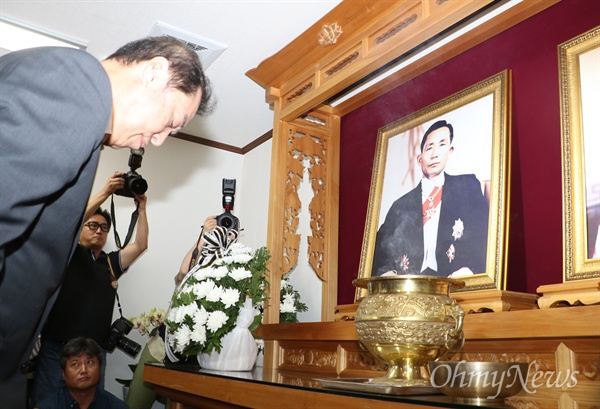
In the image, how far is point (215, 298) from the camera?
2363 mm

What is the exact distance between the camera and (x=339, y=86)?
2.49m

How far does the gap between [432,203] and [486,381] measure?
108 cm

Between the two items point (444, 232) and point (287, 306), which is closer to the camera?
point (444, 232)

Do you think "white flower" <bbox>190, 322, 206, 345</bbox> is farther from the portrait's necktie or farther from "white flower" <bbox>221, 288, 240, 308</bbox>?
the portrait's necktie

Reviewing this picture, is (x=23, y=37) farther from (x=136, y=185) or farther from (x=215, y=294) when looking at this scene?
(x=215, y=294)

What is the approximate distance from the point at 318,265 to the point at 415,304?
143 cm

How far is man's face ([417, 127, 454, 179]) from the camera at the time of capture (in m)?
2.22

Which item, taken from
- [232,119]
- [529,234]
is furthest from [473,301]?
[232,119]

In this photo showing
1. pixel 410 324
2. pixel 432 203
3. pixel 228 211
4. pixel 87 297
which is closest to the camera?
pixel 410 324

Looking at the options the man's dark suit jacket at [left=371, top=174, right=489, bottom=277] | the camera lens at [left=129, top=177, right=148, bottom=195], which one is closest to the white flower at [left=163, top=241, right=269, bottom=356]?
the man's dark suit jacket at [left=371, top=174, right=489, bottom=277]

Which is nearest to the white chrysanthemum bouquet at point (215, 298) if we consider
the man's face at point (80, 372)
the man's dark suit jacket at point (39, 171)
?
the man's face at point (80, 372)

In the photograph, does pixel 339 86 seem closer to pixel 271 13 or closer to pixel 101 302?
pixel 271 13

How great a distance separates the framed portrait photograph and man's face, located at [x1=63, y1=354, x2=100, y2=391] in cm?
129

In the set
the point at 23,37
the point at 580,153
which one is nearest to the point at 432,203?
the point at 580,153
